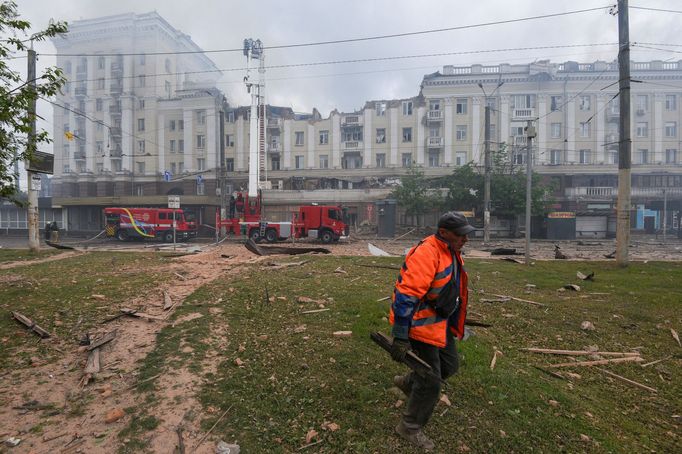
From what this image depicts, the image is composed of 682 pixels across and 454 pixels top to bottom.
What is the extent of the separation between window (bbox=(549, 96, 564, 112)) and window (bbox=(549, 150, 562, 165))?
4.75 meters

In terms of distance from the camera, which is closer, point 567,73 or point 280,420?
point 280,420

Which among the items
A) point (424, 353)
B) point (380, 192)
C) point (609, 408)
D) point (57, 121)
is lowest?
point (609, 408)

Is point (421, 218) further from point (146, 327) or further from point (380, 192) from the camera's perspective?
point (146, 327)

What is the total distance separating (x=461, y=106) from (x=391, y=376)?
45607mm

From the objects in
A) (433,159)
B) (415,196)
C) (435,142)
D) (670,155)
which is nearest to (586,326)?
(415,196)

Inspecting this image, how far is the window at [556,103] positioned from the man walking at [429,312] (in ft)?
159

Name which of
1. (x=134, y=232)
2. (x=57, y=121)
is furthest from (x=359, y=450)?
(x=57, y=121)

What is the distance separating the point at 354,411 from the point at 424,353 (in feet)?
3.48

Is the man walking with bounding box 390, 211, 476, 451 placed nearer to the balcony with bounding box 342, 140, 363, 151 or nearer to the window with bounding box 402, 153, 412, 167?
the window with bounding box 402, 153, 412, 167

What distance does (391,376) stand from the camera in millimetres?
4309

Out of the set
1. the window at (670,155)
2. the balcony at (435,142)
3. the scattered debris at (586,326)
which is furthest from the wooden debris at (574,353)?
the window at (670,155)

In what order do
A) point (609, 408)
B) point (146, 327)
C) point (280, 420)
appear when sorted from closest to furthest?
point (280, 420)
point (609, 408)
point (146, 327)

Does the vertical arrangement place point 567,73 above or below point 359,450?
above

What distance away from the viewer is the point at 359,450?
316 cm
